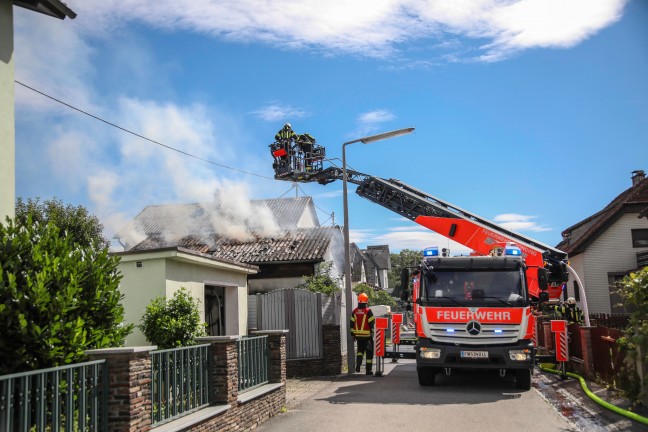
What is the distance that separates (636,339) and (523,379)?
14.9ft

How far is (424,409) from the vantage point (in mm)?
10719

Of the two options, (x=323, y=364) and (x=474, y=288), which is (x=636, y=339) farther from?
(x=323, y=364)

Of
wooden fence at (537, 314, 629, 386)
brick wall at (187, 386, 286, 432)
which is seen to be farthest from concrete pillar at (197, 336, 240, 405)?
wooden fence at (537, 314, 629, 386)

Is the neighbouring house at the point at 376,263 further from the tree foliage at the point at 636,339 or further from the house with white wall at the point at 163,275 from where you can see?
the tree foliage at the point at 636,339

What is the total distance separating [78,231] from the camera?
2294 centimetres

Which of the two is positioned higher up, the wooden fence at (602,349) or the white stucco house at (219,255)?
the white stucco house at (219,255)

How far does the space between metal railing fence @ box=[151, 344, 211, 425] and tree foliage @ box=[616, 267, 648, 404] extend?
6064 millimetres

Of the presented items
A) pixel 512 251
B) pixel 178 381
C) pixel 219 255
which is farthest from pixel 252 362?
pixel 219 255

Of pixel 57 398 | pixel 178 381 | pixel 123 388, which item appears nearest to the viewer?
pixel 57 398

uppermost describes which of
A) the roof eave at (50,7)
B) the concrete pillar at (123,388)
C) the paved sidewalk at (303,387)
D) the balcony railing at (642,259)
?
the roof eave at (50,7)

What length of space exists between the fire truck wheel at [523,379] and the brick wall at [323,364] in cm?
519

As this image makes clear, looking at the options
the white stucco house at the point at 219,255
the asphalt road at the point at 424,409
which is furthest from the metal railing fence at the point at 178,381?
the white stucco house at the point at 219,255

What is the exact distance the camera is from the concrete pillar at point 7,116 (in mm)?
9734

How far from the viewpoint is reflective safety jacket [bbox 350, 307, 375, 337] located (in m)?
16.3
